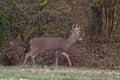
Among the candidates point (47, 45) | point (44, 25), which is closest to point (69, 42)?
point (47, 45)

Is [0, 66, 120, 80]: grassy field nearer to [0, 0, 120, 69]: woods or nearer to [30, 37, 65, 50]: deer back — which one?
[30, 37, 65, 50]: deer back

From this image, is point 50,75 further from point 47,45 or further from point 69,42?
point 69,42

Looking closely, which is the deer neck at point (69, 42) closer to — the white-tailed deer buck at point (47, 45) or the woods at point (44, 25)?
the white-tailed deer buck at point (47, 45)

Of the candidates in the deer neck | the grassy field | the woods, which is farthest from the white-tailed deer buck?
the grassy field

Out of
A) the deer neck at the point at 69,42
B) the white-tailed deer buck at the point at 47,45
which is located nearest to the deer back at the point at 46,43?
the white-tailed deer buck at the point at 47,45

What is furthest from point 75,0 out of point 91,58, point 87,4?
point 91,58

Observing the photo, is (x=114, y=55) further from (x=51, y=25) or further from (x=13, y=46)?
(x=13, y=46)

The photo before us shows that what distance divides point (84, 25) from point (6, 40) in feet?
Answer: 21.7

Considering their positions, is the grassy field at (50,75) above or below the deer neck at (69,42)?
above

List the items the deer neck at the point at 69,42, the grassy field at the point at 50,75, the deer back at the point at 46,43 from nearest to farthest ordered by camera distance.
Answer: the grassy field at the point at 50,75
the deer back at the point at 46,43
the deer neck at the point at 69,42

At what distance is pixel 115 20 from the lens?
87.1 ft

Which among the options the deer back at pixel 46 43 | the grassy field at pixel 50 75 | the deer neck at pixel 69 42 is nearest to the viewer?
the grassy field at pixel 50 75

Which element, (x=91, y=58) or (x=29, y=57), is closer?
(x=29, y=57)

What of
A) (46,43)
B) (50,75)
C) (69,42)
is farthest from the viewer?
(69,42)
